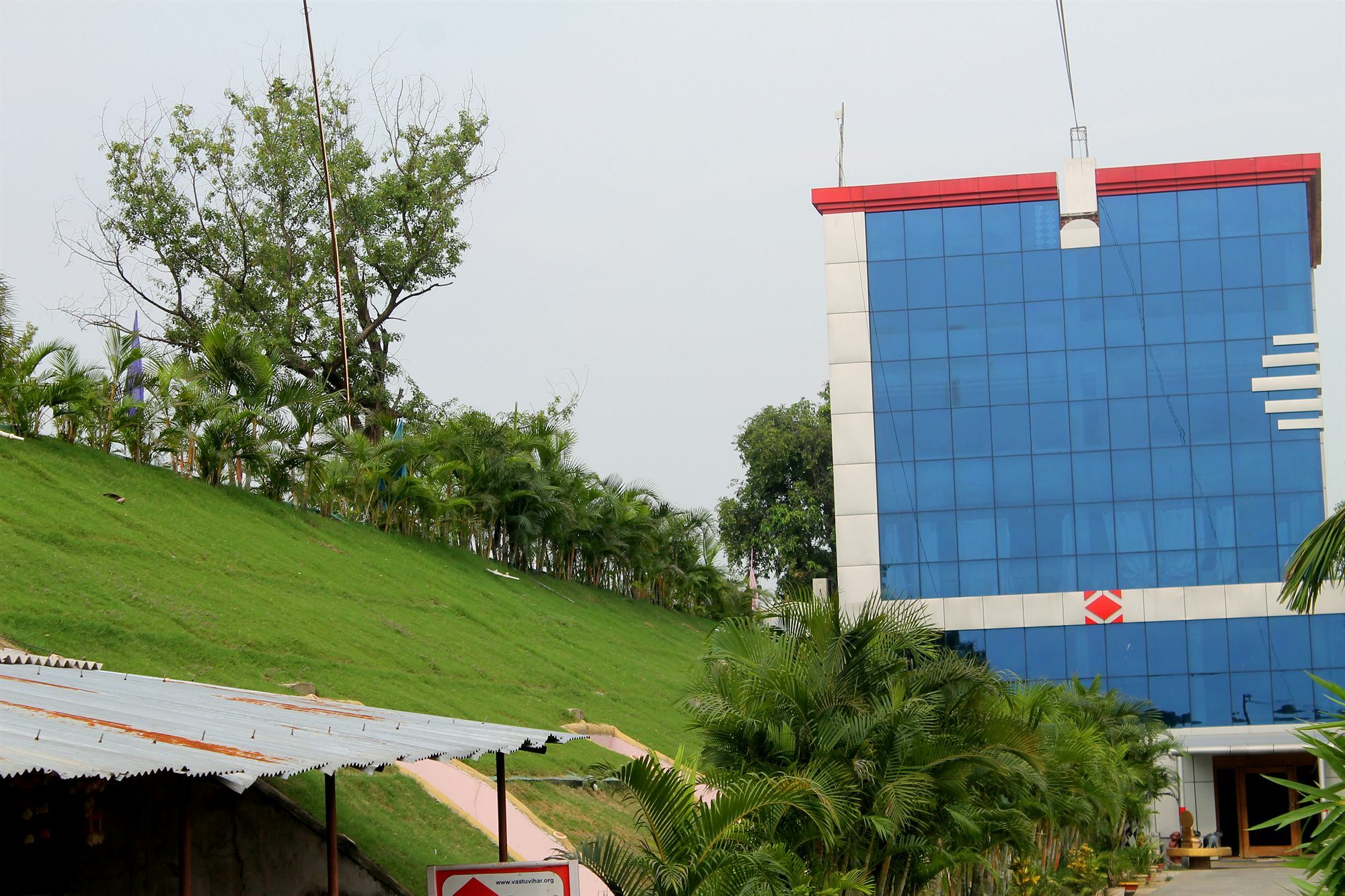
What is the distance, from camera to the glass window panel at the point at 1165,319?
39531 mm

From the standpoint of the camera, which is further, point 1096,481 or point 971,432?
point 971,432

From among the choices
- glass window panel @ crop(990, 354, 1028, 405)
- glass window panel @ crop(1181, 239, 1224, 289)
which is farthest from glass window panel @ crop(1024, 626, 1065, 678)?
glass window panel @ crop(1181, 239, 1224, 289)

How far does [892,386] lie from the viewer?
4059 centimetres

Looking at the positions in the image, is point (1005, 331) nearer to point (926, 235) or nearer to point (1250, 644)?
point (926, 235)

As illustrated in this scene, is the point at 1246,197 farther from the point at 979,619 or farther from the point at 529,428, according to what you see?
the point at 529,428

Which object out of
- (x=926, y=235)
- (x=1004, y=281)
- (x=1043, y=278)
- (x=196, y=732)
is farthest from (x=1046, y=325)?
(x=196, y=732)

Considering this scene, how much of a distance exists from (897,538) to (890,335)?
231 inches

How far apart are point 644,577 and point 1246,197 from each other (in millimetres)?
20643

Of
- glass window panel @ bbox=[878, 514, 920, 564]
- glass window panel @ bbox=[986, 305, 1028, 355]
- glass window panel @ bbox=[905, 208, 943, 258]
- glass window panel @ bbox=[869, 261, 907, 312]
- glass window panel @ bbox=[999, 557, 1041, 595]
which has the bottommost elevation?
glass window panel @ bbox=[999, 557, 1041, 595]

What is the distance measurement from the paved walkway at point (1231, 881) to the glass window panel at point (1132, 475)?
397 inches

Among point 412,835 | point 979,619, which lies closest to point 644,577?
point 979,619

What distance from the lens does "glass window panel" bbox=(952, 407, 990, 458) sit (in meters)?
40.1

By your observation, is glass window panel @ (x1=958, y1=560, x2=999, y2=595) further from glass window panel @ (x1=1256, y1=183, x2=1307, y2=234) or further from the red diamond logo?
glass window panel @ (x1=1256, y1=183, x2=1307, y2=234)

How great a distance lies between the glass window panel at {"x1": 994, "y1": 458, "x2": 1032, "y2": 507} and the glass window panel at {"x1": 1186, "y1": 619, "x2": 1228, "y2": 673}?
221 inches
